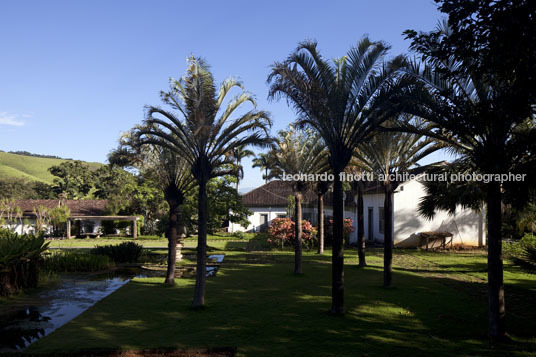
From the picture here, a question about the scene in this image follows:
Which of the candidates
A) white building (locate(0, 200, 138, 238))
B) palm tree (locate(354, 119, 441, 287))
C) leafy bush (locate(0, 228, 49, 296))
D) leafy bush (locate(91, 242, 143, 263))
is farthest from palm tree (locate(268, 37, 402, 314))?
white building (locate(0, 200, 138, 238))

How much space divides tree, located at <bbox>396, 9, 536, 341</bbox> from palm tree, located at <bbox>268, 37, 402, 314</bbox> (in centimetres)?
104

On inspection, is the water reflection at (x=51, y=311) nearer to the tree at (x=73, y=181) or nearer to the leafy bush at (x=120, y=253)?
the leafy bush at (x=120, y=253)

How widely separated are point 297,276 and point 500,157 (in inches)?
343

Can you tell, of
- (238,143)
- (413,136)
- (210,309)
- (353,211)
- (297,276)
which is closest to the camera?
(210,309)

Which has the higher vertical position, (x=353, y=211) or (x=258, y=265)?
(x=353, y=211)

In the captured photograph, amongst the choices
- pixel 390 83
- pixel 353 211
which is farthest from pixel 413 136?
pixel 353 211

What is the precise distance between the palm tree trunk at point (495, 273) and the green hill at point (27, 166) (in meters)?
111

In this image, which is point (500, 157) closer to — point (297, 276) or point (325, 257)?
point (297, 276)

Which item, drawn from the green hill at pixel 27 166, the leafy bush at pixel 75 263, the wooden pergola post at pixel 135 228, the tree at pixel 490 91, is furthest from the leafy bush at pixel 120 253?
the green hill at pixel 27 166

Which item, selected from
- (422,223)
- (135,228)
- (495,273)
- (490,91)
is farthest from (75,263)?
(135,228)

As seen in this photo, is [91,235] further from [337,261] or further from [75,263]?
[337,261]

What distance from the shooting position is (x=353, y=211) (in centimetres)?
3034

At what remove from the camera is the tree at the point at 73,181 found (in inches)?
2192

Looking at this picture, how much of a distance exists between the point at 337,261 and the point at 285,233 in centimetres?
1530
